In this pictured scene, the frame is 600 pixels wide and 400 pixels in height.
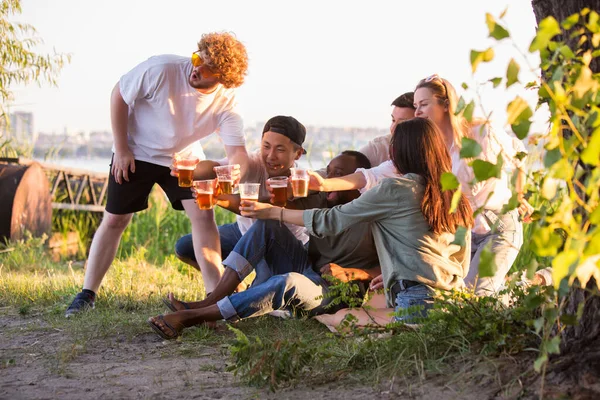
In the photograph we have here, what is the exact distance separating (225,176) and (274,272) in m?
0.71

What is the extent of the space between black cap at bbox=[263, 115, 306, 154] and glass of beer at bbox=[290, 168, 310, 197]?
0.57 metres

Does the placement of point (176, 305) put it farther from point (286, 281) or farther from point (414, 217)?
point (414, 217)

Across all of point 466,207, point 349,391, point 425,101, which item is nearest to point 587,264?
point 349,391

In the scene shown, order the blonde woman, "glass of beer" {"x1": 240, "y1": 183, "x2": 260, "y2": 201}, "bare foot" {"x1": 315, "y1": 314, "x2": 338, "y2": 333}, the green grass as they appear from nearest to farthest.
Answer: the green grass, "glass of beer" {"x1": 240, "y1": 183, "x2": 260, "y2": 201}, "bare foot" {"x1": 315, "y1": 314, "x2": 338, "y2": 333}, the blonde woman

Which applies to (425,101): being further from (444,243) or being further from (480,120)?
(444,243)

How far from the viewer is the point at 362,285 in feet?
14.5

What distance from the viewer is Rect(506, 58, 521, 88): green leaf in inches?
86.6

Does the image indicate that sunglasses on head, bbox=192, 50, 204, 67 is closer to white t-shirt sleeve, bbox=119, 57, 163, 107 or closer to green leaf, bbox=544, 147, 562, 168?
white t-shirt sleeve, bbox=119, 57, 163, 107

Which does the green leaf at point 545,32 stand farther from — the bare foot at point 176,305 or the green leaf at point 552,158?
the bare foot at point 176,305

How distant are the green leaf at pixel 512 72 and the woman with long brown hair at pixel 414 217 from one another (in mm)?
1513

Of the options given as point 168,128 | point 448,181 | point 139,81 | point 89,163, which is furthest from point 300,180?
point 89,163

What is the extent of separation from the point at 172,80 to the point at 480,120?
6.09 feet

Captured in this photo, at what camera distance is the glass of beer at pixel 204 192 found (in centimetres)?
421

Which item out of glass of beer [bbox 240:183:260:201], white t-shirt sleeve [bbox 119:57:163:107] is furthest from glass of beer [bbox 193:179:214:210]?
white t-shirt sleeve [bbox 119:57:163:107]
